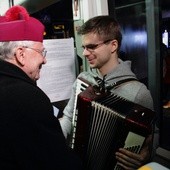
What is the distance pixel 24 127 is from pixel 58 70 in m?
1.29

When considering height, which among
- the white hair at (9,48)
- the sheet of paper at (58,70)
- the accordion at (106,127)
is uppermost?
the white hair at (9,48)

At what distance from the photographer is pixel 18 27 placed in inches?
56.2

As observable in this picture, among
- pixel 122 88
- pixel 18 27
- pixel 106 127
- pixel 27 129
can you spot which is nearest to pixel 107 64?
pixel 122 88

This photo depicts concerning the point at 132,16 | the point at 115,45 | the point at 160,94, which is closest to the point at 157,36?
the point at 160,94

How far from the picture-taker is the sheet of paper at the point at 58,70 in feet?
7.29

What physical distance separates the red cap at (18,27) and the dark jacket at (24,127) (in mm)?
292

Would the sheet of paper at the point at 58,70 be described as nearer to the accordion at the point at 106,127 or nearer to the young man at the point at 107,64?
the young man at the point at 107,64

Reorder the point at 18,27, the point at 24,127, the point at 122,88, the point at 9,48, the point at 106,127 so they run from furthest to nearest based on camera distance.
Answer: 1. the point at 122,88
2. the point at 106,127
3. the point at 18,27
4. the point at 9,48
5. the point at 24,127

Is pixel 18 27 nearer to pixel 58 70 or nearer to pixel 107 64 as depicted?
pixel 107 64

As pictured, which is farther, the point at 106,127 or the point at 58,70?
the point at 58,70

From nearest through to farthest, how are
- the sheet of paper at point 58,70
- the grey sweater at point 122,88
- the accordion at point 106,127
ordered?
1. the accordion at point 106,127
2. the grey sweater at point 122,88
3. the sheet of paper at point 58,70

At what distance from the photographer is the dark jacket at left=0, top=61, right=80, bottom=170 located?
1.01 m

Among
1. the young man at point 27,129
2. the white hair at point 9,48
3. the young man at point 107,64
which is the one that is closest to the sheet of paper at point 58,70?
the young man at point 107,64

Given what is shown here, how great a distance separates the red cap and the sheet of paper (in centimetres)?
70
